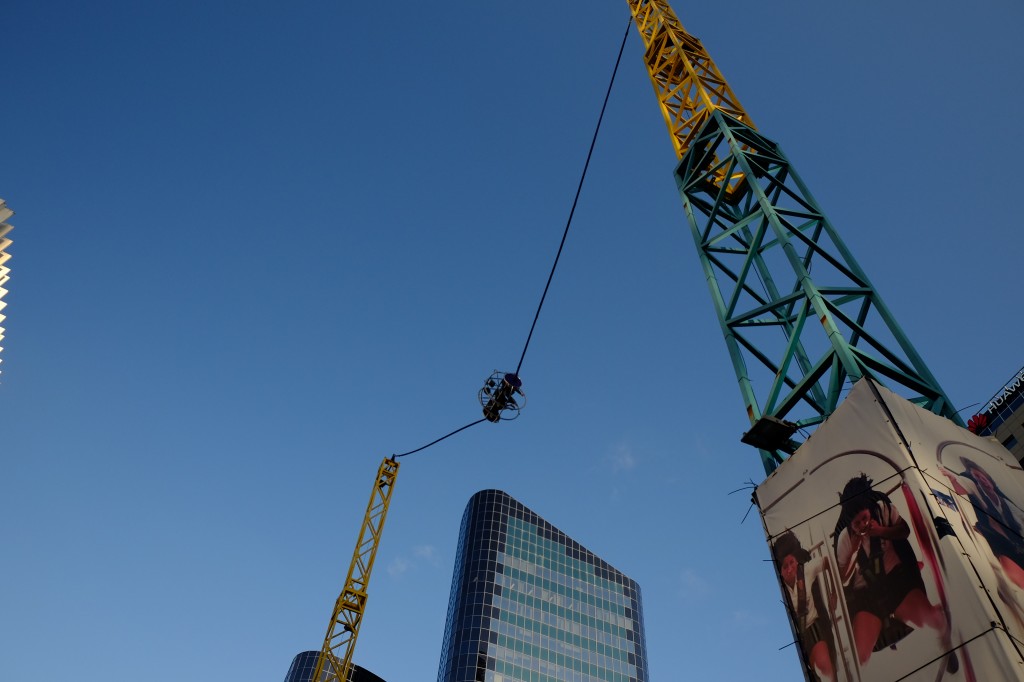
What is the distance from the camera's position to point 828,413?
18984 millimetres

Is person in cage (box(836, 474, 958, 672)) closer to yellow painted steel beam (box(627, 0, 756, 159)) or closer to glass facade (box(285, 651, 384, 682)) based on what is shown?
yellow painted steel beam (box(627, 0, 756, 159))

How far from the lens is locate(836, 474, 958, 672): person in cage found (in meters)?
13.8

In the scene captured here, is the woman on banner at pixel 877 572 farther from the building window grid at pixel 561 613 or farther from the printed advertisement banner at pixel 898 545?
the building window grid at pixel 561 613

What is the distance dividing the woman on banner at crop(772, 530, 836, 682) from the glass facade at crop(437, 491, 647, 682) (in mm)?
91220

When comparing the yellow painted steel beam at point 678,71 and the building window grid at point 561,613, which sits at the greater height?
the building window grid at point 561,613

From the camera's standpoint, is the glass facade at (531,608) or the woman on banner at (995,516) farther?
the glass facade at (531,608)

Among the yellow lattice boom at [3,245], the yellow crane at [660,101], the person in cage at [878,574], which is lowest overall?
the person in cage at [878,574]

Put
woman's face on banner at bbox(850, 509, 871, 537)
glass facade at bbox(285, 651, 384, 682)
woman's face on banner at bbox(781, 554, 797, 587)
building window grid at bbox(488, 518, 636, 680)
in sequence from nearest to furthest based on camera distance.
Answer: woman's face on banner at bbox(850, 509, 871, 537)
woman's face on banner at bbox(781, 554, 797, 587)
building window grid at bbox(488, 518, 636, 680)
glass facade at bbox(285, 651, 384, 682)

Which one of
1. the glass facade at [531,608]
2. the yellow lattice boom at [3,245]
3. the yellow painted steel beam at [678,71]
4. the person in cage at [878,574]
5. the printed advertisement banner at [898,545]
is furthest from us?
the glass facade at [531,608]

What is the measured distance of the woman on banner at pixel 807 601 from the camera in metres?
15.5

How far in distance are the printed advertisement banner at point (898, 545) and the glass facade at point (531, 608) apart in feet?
301

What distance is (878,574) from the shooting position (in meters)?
14.8

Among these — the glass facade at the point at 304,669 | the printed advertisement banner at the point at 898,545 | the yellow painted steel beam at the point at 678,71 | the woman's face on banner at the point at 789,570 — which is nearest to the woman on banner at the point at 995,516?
the printed advertisement banner at the point at 898,545

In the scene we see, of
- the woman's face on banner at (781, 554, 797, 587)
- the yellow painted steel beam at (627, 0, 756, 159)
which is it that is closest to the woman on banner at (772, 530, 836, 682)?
the woman's face on banner at (781, 554, 797, 587)
